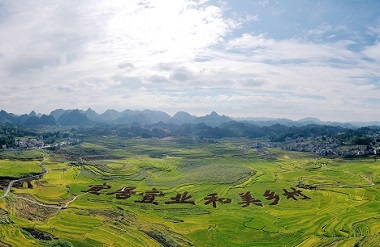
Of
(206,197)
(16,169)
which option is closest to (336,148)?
(206,197)

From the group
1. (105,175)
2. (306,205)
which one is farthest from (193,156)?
(306,205)

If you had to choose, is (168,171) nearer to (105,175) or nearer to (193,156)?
(105,175)

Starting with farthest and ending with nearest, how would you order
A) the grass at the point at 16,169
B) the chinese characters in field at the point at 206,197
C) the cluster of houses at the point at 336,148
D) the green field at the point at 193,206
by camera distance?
the cluster of houses at the point at 336,148 < the grass at the point at 16,169 < the chinese characters in field at the point at 206,197 < the green field at the point at 193,206

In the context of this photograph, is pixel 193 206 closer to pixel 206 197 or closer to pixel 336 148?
pixel 206 197

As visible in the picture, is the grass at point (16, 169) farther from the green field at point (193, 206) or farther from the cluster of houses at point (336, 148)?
the cluster of houses at point (336, 148)

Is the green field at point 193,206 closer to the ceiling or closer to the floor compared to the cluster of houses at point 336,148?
closer to the floor

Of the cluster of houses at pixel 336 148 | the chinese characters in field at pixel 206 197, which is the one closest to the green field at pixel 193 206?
the chinese characters in field at pixel 206 197

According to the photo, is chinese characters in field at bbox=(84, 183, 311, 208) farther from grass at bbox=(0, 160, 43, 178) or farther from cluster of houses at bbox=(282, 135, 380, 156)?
cluster of houses at bbox=(282, 135, 380, 156)

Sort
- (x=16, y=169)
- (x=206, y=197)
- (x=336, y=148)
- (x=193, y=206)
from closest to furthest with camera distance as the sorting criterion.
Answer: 1. (x=193, y=206)
2. (x=206, y=197)
3. (x=16, y=169)
4. (x=336, y=148)

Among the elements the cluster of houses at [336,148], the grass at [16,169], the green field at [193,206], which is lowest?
the green field at [193,206]
